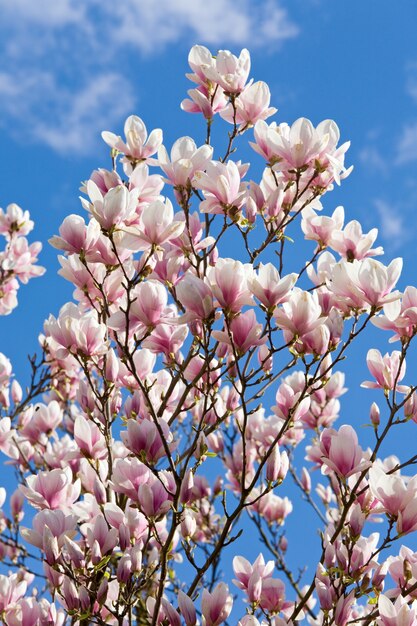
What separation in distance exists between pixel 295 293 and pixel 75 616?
130 cm

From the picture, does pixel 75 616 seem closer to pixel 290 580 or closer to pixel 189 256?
pixel 189 256

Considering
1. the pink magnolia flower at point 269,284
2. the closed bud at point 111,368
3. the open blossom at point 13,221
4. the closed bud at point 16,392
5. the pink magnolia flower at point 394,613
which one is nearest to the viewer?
the pink magnolia flower at point 394,613

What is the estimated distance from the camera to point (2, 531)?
4.42 metres

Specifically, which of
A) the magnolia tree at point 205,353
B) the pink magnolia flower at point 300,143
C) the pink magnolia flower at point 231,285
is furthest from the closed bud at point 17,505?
the pink magnolia flower at point 300,143

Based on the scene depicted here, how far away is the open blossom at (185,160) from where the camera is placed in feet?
8.86

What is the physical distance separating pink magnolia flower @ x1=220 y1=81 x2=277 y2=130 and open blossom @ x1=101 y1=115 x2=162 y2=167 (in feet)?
1.14

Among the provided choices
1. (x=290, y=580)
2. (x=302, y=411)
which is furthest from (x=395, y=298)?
(x=290, y=580)

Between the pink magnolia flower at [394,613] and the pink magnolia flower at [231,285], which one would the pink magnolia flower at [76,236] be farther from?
the pink magnolia flower at [394,613]

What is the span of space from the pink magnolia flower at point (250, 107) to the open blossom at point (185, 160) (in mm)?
505

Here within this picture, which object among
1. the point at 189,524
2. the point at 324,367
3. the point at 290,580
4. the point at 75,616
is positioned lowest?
the point at 75,616

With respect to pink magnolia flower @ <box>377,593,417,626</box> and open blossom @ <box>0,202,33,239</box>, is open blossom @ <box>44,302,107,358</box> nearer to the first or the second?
pink magnolia flower @ <box>377,593,417,626</box>

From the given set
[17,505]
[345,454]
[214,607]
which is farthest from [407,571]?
[17,505]

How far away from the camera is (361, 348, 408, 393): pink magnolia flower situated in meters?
2.67

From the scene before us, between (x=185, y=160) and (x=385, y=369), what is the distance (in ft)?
3.54
